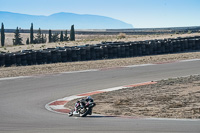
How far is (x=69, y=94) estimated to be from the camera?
58.2 ft

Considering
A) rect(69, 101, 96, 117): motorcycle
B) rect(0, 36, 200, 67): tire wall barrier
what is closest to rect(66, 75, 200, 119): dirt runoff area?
rect(69, 101, 96, 117): motorcycle

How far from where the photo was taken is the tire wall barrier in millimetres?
29719

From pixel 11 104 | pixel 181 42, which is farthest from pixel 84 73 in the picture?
pixel 181 42

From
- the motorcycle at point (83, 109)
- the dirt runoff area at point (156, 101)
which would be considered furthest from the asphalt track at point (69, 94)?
the dirt runoff area at point (156, 101)

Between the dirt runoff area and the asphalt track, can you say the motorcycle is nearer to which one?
the asphalt track

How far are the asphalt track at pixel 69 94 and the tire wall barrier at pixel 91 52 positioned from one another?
21.0 feet

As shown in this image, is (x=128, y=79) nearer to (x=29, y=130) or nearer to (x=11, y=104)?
(x=11, y=104)

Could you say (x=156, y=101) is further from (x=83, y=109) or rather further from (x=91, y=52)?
(x=91, y=52)

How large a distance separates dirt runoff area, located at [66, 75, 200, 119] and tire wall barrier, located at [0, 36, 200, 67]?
479 inches

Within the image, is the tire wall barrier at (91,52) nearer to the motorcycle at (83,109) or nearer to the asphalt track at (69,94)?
the asphalt track at (69,94)

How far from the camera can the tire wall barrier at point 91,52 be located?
29.7 metres

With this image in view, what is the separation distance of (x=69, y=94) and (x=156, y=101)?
3836 millimetres

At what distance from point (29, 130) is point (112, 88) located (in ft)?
28.7

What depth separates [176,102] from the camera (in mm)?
14922
